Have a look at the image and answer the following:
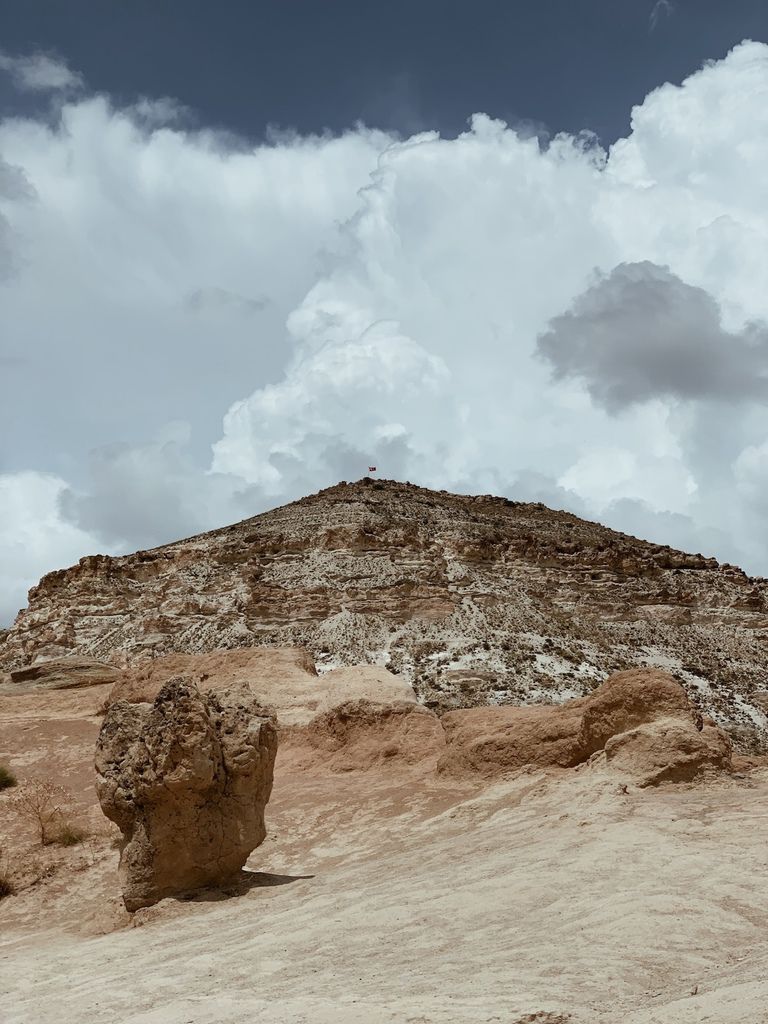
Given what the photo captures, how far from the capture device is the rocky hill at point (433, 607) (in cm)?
4056

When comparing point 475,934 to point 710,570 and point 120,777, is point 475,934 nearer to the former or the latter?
point 120,777

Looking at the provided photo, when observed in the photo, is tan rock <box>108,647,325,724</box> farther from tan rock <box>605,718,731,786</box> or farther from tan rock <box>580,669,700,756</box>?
tan rock <box>605,718,731,786</box>

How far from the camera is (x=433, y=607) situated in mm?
45438

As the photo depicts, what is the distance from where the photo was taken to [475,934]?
7.96 meters

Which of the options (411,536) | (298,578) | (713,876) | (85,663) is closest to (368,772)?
(713,876)

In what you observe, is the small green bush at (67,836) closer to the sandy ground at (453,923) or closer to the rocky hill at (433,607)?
the sandy ground at (453,923)

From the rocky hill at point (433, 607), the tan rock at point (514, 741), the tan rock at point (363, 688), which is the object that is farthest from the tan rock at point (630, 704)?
the rocky hill at point (433, 607)

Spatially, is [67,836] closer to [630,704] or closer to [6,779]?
[6,779]

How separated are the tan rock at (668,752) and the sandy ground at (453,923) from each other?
1.03 ft

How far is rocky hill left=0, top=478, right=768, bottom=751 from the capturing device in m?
40.6

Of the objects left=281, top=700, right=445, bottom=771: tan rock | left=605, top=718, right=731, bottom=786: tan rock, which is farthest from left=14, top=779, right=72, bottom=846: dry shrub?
left=605, top=718, right=731, bottom=786: tan rock

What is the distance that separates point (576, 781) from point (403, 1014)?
8.79 m

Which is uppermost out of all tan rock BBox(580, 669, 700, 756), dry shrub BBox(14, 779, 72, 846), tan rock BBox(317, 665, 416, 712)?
tan rock BBox(317, 665, 416, 712)

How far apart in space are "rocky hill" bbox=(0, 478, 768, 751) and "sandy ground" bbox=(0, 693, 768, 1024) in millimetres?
22031
